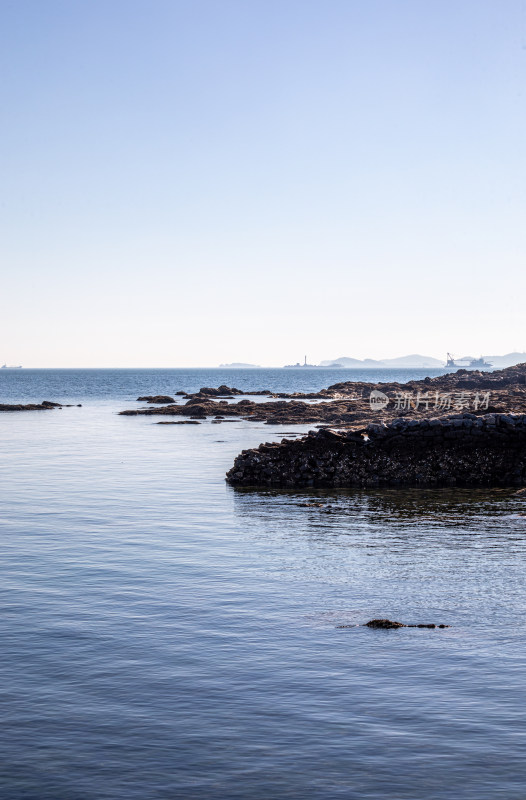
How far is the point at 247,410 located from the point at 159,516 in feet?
191

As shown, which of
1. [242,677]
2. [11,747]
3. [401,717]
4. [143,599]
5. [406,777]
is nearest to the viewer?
[406,777]

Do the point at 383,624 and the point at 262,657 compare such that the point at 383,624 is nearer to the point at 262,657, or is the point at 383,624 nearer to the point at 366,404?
the point at 262,657

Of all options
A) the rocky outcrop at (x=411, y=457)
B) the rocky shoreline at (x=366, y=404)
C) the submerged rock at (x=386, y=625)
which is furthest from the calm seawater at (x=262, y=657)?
the rocky shoreline at (x=366, y=404)

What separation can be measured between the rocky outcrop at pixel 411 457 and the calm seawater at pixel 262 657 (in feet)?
18.1

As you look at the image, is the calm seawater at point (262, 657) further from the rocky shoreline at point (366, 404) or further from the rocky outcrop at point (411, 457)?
the rocky shoreline at point (366, 404)

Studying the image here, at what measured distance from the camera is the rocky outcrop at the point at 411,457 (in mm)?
30328

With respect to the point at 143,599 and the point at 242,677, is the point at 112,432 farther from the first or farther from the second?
the point at 242,677

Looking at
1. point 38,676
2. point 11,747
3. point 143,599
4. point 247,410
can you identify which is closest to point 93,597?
point 143,599

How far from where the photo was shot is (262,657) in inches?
465

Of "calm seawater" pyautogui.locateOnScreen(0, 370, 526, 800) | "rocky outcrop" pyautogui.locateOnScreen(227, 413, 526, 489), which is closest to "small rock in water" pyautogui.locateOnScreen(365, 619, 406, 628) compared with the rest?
"calm seawater" pyautogui.locateOnScreen(0, 370, 526, 800)

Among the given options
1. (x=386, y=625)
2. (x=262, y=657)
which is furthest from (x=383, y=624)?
(x=262, y=657)

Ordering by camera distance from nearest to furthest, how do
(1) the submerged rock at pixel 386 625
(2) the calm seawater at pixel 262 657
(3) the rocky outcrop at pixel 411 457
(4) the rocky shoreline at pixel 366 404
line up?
(2) the calm seawater at pixel 262 657 < (1) the submerged rock at pixel 386 625 < (3) the rocky outcrop at pixel 411 457 < (4) the rocky shoreline at pixel 366 404

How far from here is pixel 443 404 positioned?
68125 mm

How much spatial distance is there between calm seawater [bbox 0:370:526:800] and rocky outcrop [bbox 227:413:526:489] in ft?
18.1
